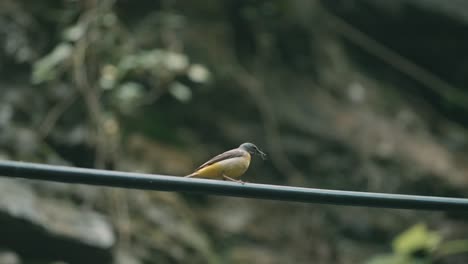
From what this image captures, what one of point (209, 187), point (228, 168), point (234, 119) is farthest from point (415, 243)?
point (209, 187)

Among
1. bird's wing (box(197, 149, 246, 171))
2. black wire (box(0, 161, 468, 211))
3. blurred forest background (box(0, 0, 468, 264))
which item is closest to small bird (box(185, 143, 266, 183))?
bird's wing (box(197, 149, 246, 171))

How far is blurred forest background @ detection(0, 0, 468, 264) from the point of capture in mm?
6613

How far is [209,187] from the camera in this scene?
2.76 m

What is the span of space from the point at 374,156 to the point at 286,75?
1.34m

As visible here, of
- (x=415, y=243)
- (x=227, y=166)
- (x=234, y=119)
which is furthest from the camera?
(x=234, y=119)

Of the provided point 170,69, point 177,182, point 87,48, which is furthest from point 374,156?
point 177,182

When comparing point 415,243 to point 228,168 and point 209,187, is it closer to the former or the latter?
point 228,168

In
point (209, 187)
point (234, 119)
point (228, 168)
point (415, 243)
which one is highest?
point (234, 119)

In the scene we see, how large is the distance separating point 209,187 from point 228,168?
5.99ft

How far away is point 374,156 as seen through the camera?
8.27m

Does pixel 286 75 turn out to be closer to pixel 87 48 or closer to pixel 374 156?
pixel 374 156

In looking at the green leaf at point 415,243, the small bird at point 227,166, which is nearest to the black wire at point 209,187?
the small bird at point 227,166

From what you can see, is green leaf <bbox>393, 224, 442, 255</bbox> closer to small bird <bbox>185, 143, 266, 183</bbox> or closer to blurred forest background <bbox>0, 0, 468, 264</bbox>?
blurred forest background <bbox>0, 0, 468, 264</bbox>

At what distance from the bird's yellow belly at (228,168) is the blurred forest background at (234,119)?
80.4 inches
